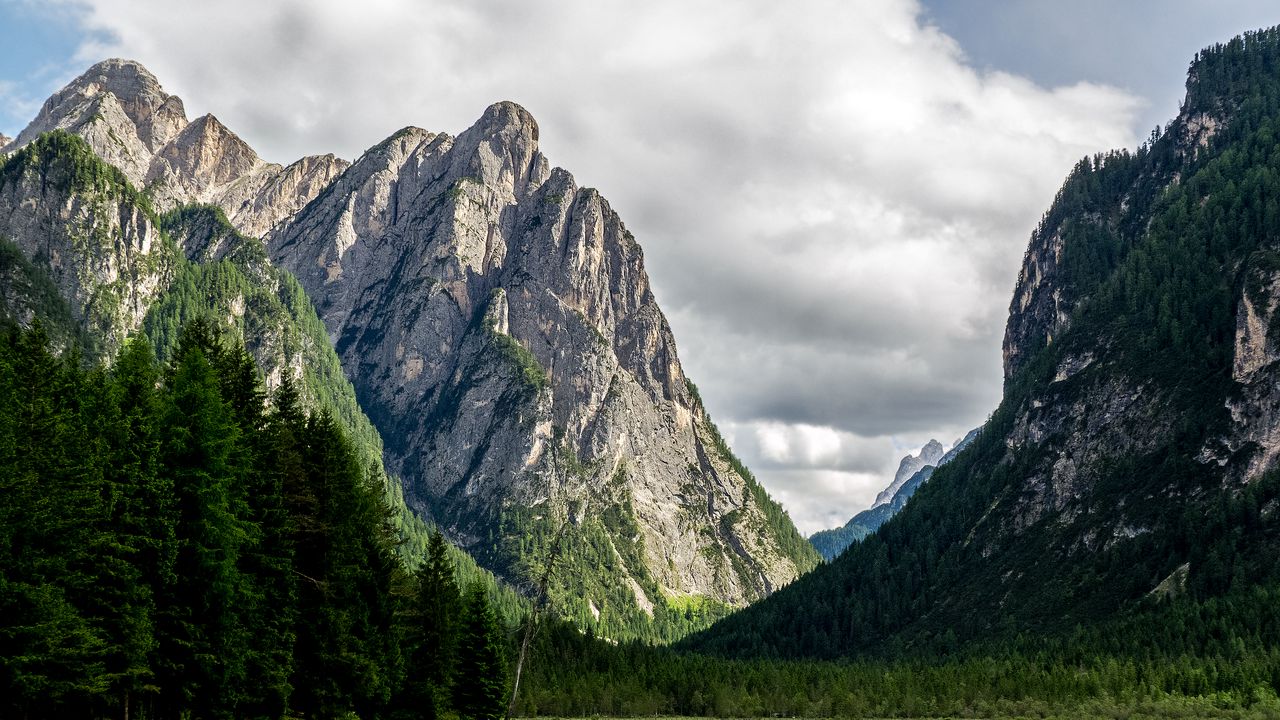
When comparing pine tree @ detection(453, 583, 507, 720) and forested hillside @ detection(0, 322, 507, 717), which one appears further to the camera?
pine tree @ detection(453, 583, 507, 720)

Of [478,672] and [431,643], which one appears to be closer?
[431,643]

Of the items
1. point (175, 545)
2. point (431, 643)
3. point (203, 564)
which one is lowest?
point (431, 643)

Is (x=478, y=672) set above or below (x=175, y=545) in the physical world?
below

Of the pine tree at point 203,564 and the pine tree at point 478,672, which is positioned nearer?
the pine tree at point 203,564

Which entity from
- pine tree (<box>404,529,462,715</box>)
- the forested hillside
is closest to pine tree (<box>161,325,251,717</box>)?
the forested hillside

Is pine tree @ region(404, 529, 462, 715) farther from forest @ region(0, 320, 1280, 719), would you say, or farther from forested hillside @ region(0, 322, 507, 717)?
forested hillside @ region(0, 322, 507, 717)

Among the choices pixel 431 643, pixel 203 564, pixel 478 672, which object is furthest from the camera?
pixel 478 672

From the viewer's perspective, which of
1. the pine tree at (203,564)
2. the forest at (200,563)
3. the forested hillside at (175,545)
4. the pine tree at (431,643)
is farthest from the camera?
the pine tree at (431,643)

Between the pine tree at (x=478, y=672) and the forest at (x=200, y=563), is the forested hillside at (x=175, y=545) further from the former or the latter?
the pine tree at (x=478, y=672)

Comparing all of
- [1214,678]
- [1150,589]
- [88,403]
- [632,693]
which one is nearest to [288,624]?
[88,403]

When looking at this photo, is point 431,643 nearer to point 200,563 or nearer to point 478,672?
point 478,672

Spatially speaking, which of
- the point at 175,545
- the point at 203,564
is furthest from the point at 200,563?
the point at 175,545

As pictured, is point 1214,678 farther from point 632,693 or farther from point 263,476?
point 263,476

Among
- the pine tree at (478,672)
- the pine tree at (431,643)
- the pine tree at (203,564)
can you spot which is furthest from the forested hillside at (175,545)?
the pine tree at (478,672)
